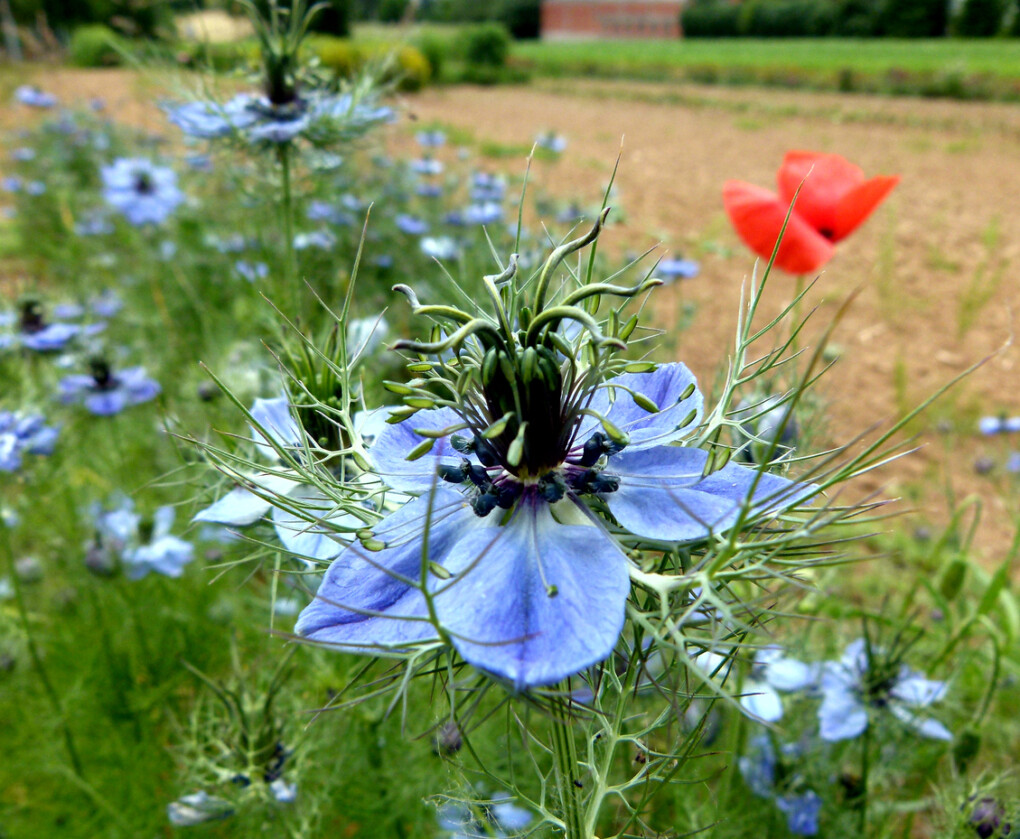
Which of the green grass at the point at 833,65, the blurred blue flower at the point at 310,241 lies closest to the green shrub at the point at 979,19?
the green grass at the point at 833,65

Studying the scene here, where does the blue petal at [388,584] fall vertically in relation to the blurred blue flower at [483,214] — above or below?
above

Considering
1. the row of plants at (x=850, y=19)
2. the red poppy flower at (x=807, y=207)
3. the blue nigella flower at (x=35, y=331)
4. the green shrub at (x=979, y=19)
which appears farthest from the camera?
the row of plants at (x=850, y=19)

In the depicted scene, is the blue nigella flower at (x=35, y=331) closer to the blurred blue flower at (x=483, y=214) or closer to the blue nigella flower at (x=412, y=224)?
the blue nigella flower at (x=412, y=224)

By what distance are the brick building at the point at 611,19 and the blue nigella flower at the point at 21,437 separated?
44721 mm

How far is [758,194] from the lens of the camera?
5.77ft

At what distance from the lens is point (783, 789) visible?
160cm

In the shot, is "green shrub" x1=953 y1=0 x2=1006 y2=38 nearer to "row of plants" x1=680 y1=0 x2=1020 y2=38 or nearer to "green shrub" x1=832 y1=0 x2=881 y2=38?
"row of plants" x1=680 y1=0 x2=1020 y2=38

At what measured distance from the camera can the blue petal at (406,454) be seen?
81cm

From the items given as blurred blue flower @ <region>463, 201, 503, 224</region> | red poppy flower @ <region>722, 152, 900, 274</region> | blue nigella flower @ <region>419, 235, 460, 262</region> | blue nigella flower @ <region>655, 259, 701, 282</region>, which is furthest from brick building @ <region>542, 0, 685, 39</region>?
red poppy flower @ <region>722, 152, 900, 274</region>

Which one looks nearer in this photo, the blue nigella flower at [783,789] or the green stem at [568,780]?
the green stem at [568,780]

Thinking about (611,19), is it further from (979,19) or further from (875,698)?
(875,698)

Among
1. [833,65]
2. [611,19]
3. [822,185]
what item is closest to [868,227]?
[822,185]

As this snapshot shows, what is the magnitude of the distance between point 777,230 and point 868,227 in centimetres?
644

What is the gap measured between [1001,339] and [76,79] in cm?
1204
